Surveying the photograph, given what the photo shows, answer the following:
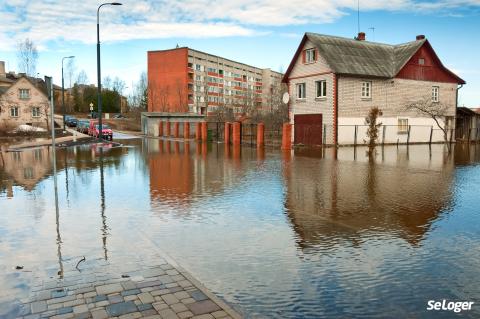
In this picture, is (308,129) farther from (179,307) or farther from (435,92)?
(179,307)

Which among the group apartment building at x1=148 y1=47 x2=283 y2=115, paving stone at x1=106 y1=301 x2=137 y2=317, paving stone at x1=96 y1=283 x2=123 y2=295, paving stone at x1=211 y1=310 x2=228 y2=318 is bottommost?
paving stone at x1=211 y1=310 x2=228 y2=318

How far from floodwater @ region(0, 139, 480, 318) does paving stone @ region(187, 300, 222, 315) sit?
0.28 m

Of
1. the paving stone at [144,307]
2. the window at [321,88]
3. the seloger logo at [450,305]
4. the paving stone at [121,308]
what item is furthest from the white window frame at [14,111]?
the seloger logo at [450,305]

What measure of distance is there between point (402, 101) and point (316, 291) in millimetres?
33436

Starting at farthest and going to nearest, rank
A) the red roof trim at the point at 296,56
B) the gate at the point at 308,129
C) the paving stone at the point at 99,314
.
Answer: the red roof trim at the point at 296,56
the gate at the point at 308,129
the paving stone at the point at 99,314

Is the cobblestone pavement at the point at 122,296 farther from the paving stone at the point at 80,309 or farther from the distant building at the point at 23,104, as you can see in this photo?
the distant building at the point at 23,104

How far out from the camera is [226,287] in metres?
5.14

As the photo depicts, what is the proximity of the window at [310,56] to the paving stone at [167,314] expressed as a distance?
30.7m

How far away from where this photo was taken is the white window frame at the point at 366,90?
1300 inches

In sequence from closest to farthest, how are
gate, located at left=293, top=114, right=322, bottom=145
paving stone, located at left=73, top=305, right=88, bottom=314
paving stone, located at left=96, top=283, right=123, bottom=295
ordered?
1. paving stone, located at left=73, top=305, right=88, bottom=314
2. paving stone, located at left=96, top=283, right=123, bottom=295
3. gate, located at left=293, top=114, right=322, bottom=145

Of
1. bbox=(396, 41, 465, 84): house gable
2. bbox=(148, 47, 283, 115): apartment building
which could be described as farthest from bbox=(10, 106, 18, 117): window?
bbox=(396, 41, 465, 84): house gable

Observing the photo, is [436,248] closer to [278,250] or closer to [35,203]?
[278,250]

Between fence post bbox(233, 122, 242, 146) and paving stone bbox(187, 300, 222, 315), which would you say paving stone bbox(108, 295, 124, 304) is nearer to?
paving stone bbox(187, 300, 222, 315)

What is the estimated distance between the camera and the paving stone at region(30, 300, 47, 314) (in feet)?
14.5
